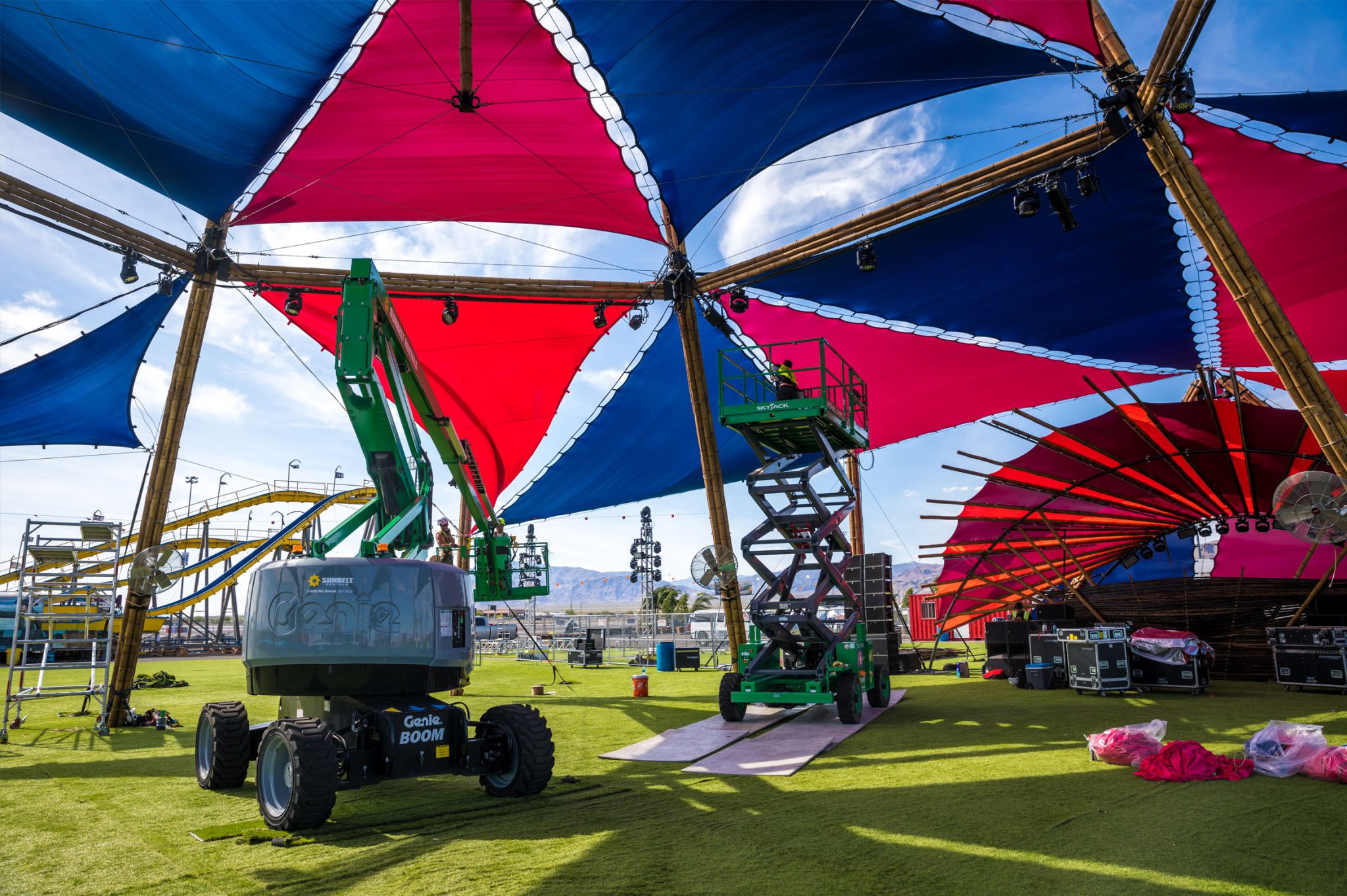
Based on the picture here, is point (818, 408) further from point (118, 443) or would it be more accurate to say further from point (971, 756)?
point (118, 443)

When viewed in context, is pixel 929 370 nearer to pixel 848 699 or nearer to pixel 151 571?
pixel 848 699

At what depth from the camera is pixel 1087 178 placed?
10414mm

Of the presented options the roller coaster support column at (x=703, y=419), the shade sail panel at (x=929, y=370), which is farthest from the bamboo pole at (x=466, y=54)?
the shade sail panel at (x=929, y=370)

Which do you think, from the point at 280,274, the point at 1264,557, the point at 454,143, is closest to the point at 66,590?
the point at 280,274

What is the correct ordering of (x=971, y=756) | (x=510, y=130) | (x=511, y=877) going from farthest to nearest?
(x=510, y=130)
(x=971, y=756)
(x=511, y=877)

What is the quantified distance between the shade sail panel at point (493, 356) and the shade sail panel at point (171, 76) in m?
3.58

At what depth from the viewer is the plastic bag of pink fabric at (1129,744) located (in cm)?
760

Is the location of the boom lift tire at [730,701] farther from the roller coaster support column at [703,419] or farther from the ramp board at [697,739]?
the roller coaster support column at [703,419]

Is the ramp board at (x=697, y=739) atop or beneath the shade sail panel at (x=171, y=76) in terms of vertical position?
beneath

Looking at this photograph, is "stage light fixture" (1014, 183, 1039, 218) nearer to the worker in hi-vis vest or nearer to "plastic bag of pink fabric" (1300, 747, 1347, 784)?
the worker in hi-vis vest

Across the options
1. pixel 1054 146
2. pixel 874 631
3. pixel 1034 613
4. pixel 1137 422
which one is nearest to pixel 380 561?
pixel 1054 146

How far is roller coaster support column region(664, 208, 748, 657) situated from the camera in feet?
50.5

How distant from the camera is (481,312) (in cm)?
1662

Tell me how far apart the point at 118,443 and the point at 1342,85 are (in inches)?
921
